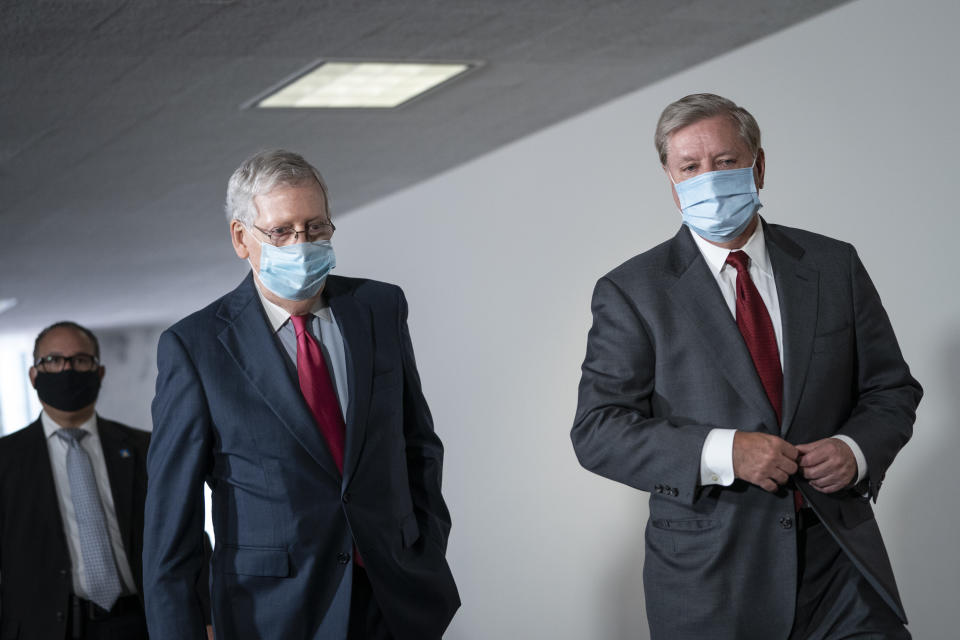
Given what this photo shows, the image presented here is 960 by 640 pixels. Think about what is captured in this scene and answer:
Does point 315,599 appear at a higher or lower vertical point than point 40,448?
lower

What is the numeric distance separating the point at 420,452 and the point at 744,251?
2.82ft

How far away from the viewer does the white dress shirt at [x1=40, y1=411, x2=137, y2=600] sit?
374 cm

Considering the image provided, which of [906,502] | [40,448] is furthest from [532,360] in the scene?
[40,448]

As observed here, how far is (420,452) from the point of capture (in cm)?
258

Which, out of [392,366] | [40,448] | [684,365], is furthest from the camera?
[40,448]

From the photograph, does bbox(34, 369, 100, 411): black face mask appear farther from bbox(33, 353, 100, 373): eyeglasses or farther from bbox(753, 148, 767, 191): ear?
bbox(753, 148, 767, 191): ear

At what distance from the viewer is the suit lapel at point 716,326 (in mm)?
2244

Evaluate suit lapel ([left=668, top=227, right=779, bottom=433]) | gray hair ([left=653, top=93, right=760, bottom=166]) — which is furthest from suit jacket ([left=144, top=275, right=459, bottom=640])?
gray hair ([left=653, top=93, right=760, bottom=166])

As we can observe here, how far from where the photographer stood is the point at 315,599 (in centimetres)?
231

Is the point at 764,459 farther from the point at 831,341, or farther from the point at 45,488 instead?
the point at 45,488

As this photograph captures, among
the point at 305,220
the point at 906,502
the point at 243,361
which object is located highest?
the point at 305,220

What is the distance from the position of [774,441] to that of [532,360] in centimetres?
390

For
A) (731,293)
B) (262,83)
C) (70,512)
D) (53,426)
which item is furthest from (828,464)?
(262,83)

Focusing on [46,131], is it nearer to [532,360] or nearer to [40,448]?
[40,448]
